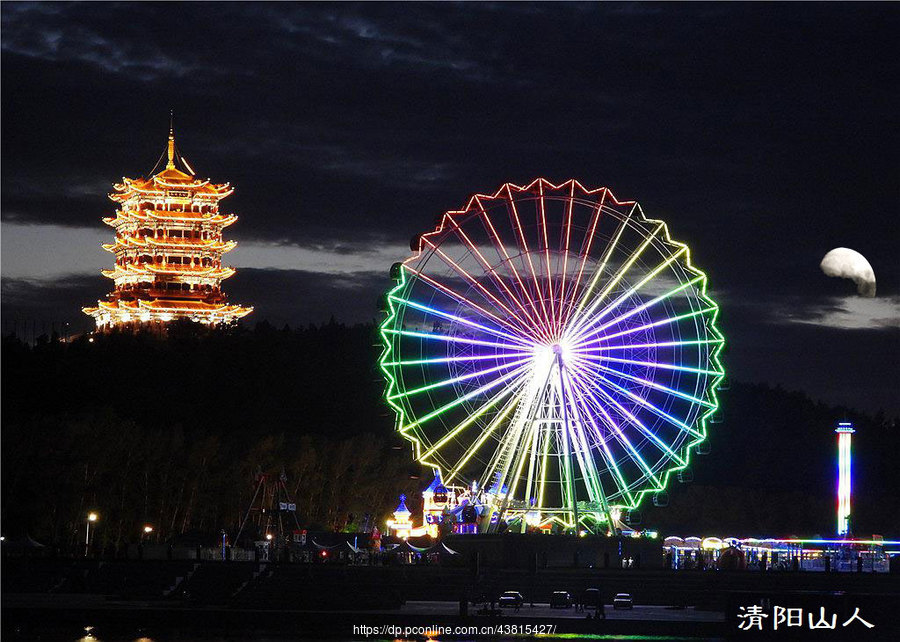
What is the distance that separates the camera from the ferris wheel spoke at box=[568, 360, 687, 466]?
62.9m

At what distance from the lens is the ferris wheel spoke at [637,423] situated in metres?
62.9

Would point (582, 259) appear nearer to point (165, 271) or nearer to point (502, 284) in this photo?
point (502, 284)

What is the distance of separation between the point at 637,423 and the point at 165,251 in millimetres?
86339

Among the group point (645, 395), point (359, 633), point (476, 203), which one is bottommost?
point (359, 633)

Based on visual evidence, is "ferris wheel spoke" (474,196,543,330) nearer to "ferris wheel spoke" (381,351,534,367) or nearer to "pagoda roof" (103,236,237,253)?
"ferris wheel spoke" (381,351,534,367)

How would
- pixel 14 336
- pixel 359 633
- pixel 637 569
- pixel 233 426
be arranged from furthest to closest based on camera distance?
pixel 14 336
pixel 233 426
pixel 637 569
pixel 359 633

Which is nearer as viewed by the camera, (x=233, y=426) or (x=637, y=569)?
(x=637, y=569)

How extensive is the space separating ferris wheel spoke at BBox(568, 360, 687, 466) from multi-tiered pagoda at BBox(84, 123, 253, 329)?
274ft

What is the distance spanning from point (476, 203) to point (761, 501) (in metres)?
61.0

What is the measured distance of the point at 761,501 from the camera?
4685 inches

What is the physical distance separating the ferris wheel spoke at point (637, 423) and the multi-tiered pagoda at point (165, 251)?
83.6 meters

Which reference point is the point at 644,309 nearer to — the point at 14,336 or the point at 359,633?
the point at 359,633

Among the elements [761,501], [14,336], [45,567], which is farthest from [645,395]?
[14,336]

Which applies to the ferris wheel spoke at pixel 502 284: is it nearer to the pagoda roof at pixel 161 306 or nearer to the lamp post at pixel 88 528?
the lamp post at pixel 88 528
